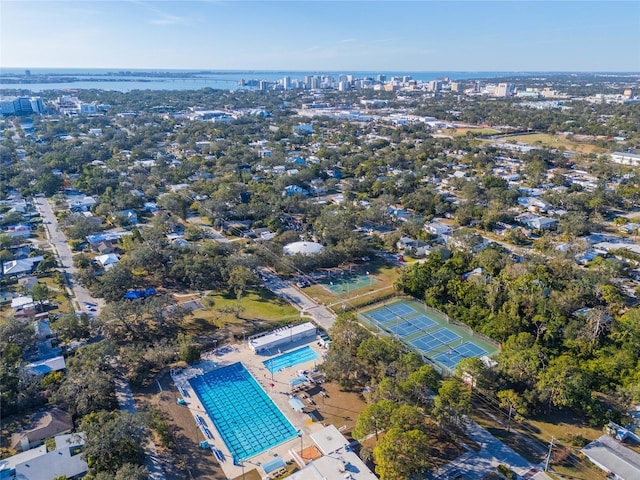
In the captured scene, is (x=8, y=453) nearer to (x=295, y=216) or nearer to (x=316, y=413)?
(x=316, y=413)

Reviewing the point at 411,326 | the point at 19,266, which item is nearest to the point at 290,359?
the point at 411,326

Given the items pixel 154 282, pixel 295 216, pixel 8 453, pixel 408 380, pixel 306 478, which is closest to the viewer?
pixel 306 478

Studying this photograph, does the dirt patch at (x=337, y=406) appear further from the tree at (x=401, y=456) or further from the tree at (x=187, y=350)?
the tree at (x=187, y=350)

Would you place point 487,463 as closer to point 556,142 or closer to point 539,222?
point 539,222

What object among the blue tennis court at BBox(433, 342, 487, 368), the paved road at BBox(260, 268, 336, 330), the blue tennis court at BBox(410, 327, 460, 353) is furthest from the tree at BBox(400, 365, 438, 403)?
the paved road at BBox(260, 268, 336, 330)

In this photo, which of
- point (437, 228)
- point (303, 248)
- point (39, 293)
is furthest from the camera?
point (437, 228)

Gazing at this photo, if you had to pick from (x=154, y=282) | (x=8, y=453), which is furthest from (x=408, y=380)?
(x=154, y=282)

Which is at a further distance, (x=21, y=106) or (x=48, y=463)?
(x=21, y=106)
